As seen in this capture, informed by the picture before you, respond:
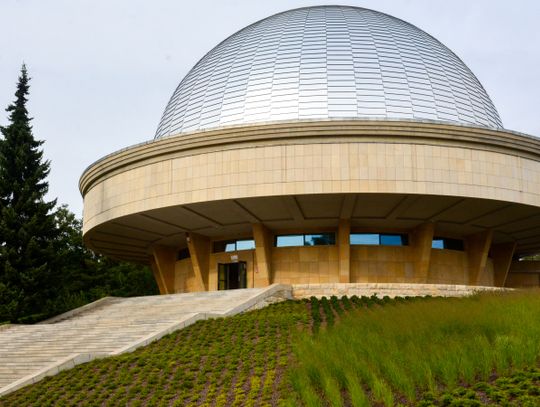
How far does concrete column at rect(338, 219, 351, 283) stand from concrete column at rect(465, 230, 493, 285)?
7.22 meters

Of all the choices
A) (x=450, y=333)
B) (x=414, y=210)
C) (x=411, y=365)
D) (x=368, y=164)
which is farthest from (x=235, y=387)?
(x=414, y=210)

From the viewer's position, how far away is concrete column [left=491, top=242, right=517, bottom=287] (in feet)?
117

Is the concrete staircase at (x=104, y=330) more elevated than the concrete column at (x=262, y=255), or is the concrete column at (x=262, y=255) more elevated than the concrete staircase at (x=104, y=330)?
the concrete column at (x=262, y=255)

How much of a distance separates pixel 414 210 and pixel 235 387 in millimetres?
17219

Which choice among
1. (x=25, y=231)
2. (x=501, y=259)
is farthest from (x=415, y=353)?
(x=501, y=259)

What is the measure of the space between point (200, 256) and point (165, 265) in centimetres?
384

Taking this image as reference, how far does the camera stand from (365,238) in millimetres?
30922

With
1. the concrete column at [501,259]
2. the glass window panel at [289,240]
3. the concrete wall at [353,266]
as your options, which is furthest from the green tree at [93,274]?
the concrete column at [501,259]

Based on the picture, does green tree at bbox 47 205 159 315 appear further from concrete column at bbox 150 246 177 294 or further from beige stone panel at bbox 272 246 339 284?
beige stone panel at bbox 272 246 339 284

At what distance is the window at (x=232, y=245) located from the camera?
32.3 m

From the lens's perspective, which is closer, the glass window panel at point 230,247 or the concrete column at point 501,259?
the glass window panel at point 230,247

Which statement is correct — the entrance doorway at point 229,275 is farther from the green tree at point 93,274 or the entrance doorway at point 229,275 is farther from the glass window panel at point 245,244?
the green tree at point 93,274

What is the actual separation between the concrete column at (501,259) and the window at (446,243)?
413 centimetres

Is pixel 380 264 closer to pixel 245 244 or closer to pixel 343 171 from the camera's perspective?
pixel 245 244
